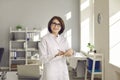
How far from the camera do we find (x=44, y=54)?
2361 millimetres

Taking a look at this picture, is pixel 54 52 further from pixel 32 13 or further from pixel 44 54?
pixel 32 13

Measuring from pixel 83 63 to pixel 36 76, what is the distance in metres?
4.55

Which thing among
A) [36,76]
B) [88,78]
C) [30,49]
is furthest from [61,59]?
[30,49]

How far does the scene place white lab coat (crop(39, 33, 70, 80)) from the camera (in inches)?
93.5

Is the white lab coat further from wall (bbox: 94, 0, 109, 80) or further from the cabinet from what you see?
the cabinet

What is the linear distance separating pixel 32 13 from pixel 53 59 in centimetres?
641

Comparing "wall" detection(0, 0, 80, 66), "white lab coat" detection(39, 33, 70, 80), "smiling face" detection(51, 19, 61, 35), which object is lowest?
"white lab coat" detection(39, 33, 70, 80)

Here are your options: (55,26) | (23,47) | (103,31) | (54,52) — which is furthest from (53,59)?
(23,47)

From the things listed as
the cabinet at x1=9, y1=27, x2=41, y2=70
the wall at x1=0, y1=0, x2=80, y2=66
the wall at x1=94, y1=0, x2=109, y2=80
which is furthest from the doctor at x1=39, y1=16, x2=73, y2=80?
the wall at x1=0, y1=0, x2=80, y2=66

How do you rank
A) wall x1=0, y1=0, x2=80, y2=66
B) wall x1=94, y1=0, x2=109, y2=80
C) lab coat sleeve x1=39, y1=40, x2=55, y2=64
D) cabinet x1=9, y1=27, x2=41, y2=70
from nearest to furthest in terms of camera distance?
lab coat sleeve x1=39, y1=40, x2=55, y2=64
wall x1=94, y1=0, x2=109, y2=80
cabinet x1=9, y1=27, x2=41, y2=70
wall x1=0, y1=0, x2=80, y2=66

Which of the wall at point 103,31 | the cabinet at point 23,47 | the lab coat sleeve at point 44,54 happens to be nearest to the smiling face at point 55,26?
the lab coat sleeve at point 44,54

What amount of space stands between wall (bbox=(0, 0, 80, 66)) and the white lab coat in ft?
20.4

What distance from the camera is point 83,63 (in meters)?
7.17

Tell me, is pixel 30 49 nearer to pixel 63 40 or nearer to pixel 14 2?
pixel 14 2
